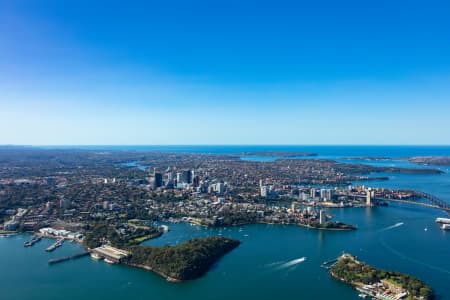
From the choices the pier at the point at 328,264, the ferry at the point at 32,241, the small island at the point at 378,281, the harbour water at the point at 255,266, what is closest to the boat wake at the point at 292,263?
the harbour water at the point at 255,266

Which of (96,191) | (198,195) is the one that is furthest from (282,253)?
(96,191)

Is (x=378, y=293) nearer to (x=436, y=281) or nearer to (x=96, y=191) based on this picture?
(x=436, y=281)

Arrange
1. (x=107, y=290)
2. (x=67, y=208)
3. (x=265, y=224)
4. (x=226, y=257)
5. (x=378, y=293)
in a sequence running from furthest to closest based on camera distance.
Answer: (x=67, y=208)
(x=265, y=224)
(x=226, y=257)
(x=107, y=290)
(x=378, y=293)

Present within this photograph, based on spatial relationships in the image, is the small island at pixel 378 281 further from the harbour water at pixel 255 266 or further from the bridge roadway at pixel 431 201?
the bridge roadway at pixel 431 201

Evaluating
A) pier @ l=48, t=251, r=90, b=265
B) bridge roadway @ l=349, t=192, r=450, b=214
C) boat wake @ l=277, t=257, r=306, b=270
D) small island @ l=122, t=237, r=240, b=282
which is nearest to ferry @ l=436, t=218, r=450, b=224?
bridge roadway @ l=349, t=192, r=450, b=214

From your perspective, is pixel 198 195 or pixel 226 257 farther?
pixel 198 195

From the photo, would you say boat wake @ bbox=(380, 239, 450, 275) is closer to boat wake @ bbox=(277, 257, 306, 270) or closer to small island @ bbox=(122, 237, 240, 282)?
boat wake @ bbox=(277, 257, 306, 270)
